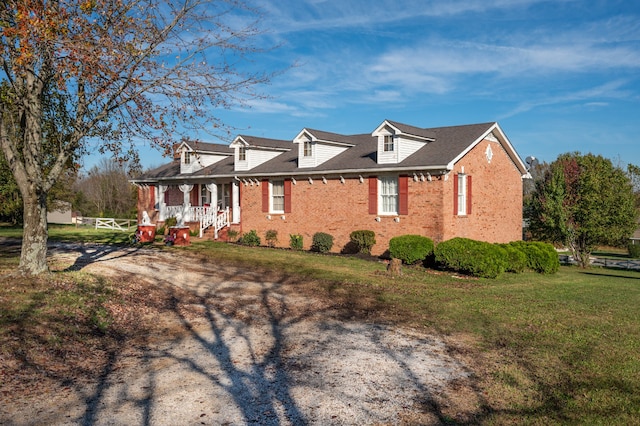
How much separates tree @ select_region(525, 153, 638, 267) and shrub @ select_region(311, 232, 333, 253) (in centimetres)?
1152

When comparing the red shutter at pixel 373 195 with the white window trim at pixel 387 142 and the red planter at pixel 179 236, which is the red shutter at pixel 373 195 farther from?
the red planter at pixel 179 236

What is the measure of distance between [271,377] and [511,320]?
611 cm

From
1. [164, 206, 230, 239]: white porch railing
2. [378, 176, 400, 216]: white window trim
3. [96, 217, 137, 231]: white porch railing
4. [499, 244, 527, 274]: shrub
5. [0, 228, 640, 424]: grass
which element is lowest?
[0, 228, 640, 424]: grass

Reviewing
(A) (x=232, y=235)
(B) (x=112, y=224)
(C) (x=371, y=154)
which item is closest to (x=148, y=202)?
(B) (x=112, y=224)

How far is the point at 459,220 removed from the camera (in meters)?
22.0

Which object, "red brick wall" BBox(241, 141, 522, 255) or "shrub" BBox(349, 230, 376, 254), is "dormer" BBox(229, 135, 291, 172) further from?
"shrub" BBox(349, 230, 376, 254)

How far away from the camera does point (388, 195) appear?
22.4 meters

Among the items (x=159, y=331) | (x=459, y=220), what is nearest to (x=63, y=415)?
(x=159, y=331)

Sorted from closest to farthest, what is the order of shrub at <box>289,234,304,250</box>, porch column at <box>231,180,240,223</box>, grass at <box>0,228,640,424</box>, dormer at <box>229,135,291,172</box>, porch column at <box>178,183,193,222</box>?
grass at <box>0,228,640,424</box>
shrub at <box>289,234,304,250</box>
dormer at <box>229,135,291,172</box>
porch column at <box>231,180,240,223</box>
porch column at <box>178,183,193,222</box>

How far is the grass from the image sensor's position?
6707 millimetres

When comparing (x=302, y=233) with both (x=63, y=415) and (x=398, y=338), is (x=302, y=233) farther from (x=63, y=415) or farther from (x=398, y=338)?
(x=63, y=415)

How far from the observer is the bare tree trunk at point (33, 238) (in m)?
11.5

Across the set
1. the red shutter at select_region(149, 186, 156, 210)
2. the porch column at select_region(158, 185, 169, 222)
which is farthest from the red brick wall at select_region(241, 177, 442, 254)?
the red shutter at select_region(149, 186, 156, 210)

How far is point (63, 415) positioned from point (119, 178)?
5769 cm
